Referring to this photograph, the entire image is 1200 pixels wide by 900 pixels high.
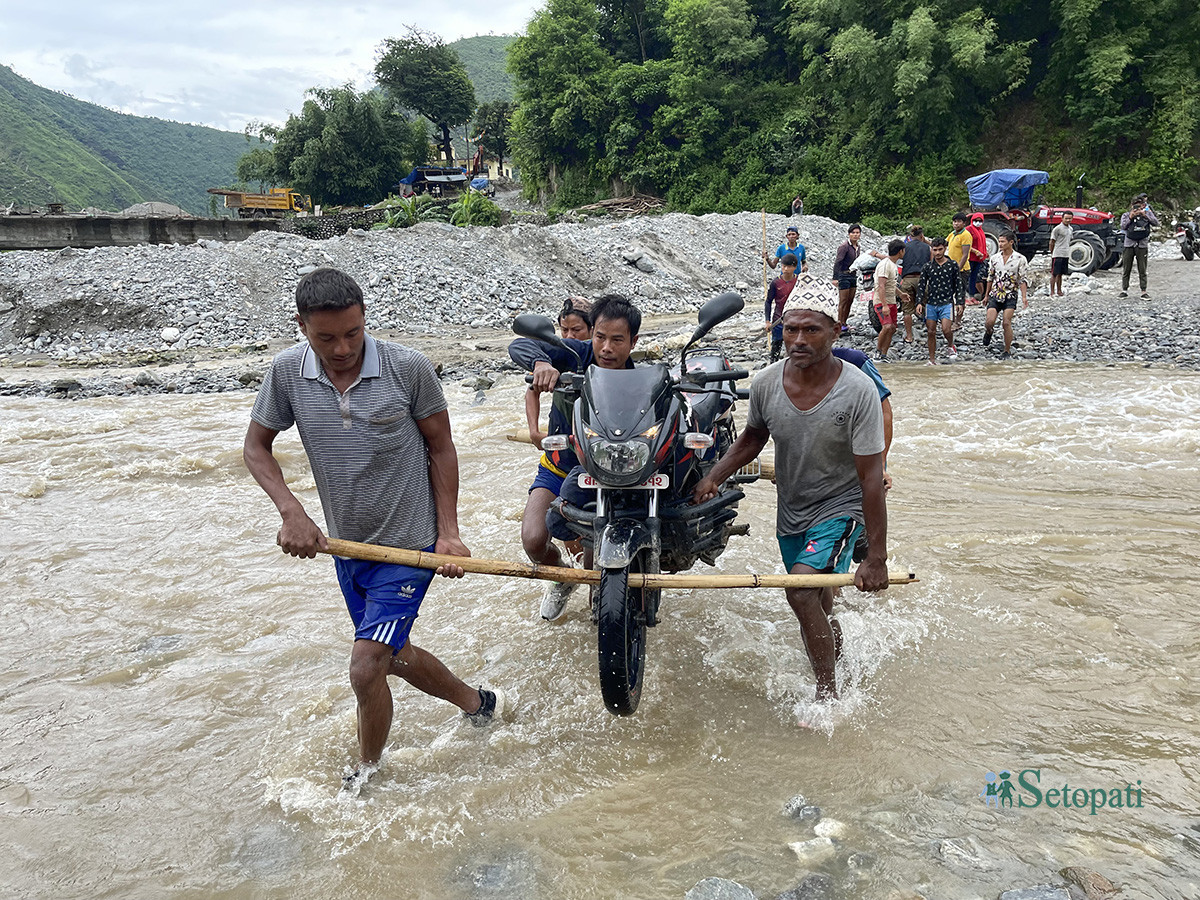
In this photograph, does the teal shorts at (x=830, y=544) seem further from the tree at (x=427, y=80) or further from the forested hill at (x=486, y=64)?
the forested hill at (x=486, y=64)

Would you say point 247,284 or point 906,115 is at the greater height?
point 906,115

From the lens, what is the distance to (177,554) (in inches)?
241

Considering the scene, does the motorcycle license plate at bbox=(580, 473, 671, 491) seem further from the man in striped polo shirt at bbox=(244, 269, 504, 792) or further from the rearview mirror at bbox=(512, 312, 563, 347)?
the rearview mirror at bbox=(512, 312, 563, 347)

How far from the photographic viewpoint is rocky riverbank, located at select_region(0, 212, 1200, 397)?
13.0m

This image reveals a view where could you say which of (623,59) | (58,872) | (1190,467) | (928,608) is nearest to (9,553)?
(58,872)

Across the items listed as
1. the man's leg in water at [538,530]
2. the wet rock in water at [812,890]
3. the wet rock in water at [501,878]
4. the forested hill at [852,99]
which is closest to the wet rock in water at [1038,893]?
the wet rock in water at [812,890]

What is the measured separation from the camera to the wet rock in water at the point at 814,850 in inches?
109

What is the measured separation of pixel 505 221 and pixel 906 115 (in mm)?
16391

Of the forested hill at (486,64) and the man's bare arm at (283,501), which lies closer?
the man's bare arm at (283,501)

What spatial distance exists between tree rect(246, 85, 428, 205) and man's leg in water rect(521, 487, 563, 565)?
48.0 m

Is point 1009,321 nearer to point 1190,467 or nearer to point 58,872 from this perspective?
point 1190,467

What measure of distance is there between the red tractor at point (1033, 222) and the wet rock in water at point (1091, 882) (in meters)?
17.8

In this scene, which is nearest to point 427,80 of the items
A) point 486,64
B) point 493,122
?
point 493,122
